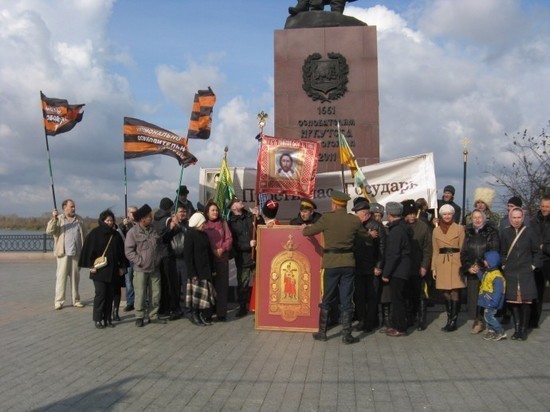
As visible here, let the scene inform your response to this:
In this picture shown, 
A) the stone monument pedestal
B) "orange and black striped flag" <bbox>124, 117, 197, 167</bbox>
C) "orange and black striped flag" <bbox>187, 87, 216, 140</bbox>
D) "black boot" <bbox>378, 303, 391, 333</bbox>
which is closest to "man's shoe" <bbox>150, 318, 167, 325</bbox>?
"orange and black striped flag" <bbox>124, 117, 197, 167</bbox>

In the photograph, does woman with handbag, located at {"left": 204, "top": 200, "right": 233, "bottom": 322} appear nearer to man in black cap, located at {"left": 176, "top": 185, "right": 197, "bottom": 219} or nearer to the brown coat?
→ man in black cap, located at {"left": 176, "top": 185, "right": 197, "bottom": 219}

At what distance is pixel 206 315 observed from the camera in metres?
8.11

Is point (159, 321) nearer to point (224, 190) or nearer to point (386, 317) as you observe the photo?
point (224, 190)

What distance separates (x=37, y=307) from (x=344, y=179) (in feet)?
18.7

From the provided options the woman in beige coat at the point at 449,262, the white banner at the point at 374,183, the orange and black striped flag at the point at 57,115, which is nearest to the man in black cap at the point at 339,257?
the woman in beige coat at the point at 449,262

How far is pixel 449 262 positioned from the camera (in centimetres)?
768

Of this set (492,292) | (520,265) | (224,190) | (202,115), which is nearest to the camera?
(492,292)

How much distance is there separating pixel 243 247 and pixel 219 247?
46 cm

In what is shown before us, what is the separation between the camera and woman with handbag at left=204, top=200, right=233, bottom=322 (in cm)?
830

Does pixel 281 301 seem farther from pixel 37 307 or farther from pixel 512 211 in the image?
pixel 37 307

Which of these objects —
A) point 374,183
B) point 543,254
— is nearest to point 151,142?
point 374,183

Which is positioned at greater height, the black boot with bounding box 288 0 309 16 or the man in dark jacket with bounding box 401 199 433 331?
the black boot with bounding box 288 0 309 16

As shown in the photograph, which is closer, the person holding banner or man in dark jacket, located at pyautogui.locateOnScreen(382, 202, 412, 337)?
man in dark jacket, located at pyautogui.locateOnScreen(382, 202, 412, 337)

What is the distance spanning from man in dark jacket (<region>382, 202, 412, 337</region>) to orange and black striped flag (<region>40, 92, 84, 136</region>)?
574cm
